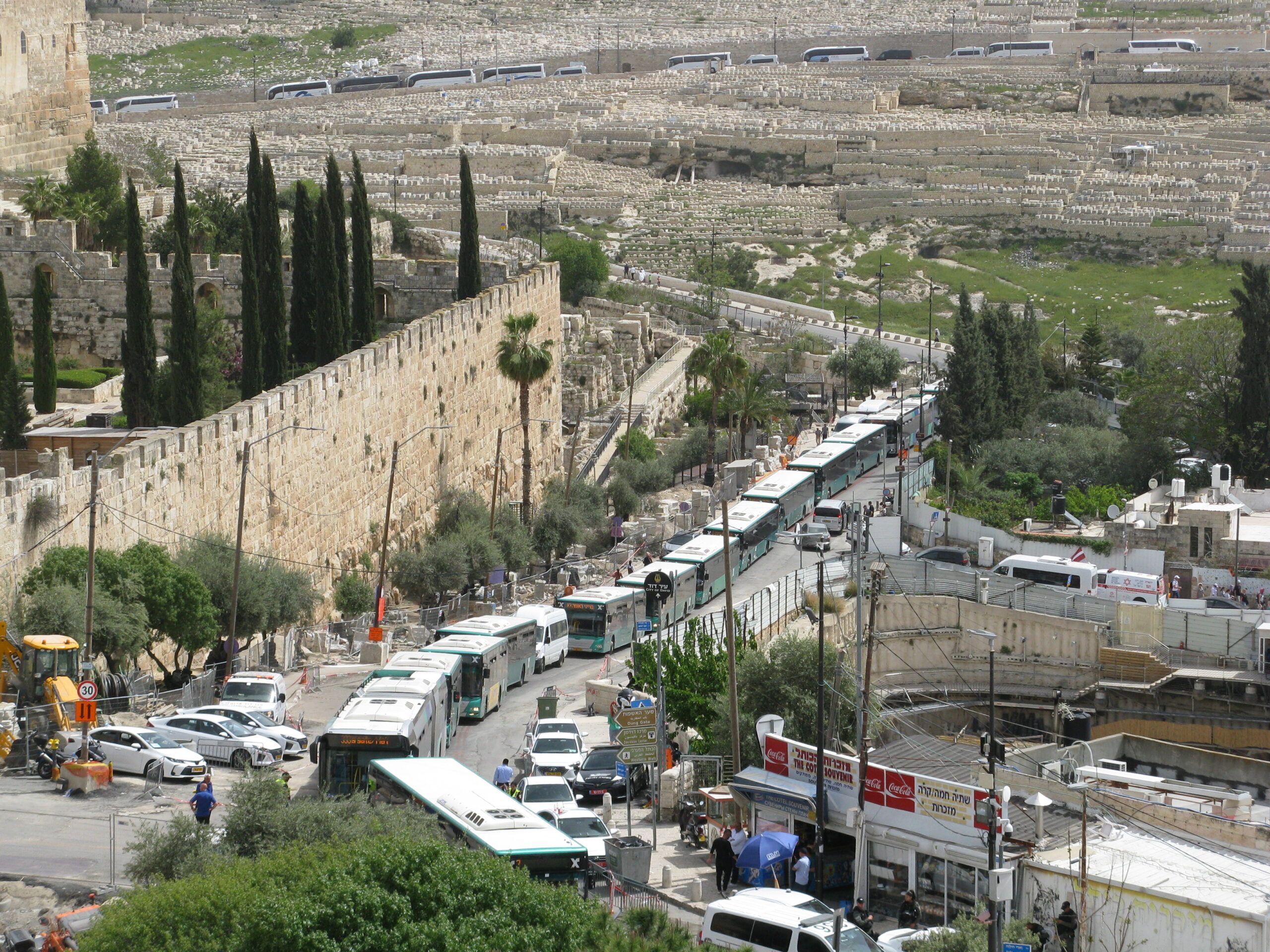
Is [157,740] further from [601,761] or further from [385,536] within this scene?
[385,536]

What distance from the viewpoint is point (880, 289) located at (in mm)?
79625

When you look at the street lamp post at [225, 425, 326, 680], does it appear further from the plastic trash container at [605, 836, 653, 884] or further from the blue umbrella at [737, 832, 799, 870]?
the blue umbrella at [737, 832, 799, 870]

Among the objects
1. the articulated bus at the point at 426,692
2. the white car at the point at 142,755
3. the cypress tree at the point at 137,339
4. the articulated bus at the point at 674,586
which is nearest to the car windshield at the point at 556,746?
the articulated bus at the point at 426,692

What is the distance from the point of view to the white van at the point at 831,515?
46688 mm

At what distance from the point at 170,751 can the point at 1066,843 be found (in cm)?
1103

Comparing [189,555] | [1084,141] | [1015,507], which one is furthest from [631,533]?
[1084,141]

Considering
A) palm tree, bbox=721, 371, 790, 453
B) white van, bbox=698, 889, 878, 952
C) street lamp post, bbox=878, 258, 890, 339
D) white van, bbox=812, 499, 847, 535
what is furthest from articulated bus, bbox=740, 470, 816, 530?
white van, bbox=698, 889, 878, 952

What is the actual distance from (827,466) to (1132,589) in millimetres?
12338

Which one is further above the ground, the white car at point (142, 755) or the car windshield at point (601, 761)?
the white car at point (142, 755)

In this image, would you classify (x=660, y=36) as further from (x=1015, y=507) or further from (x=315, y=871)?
(x=315, y=871)

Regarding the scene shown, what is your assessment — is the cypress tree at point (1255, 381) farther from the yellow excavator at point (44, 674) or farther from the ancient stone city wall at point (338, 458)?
the yellow excavator at point (44, 674)

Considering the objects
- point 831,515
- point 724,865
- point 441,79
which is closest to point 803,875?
point 724,865

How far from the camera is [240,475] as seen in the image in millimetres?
36062

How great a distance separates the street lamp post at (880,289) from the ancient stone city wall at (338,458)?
1809 cm
